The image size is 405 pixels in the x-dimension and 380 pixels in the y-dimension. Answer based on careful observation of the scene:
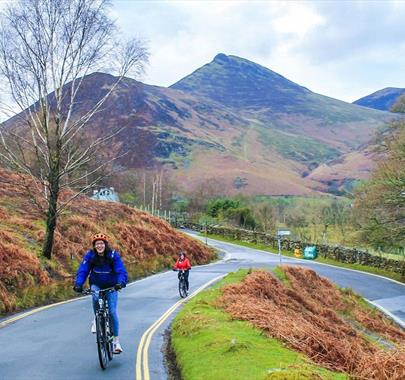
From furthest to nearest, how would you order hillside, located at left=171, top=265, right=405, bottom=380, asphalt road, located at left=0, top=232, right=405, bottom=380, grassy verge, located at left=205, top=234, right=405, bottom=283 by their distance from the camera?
grassy verge, located at left=205, top=234, right=405, bottom=283 < asphalt road, located at left=0, top=232, right=405, bottom=380 < hillside, located at left=171, top=265, right=405, bottom=380

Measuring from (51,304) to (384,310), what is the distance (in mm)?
17095

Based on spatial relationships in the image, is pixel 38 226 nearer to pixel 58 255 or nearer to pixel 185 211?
pixel 58 255

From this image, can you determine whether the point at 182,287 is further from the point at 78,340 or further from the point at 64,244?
the point at 78,340

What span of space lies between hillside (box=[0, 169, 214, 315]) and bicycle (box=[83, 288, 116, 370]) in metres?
7.38

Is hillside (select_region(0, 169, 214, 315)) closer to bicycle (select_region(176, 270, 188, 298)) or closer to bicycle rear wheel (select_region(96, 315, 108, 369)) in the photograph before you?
bicycle (select_region(176, 270, 188, 298))

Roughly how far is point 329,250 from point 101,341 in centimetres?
4754

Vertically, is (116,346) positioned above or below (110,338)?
below

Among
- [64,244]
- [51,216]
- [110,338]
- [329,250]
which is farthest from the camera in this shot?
[329,250]

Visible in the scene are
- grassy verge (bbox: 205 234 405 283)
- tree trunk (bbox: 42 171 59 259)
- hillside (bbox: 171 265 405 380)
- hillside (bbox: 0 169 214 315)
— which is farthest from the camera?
grassy verge (bbox: 205 234 405 283)

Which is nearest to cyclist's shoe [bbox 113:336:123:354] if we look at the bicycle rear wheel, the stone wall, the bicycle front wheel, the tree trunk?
the bicycle front wheel

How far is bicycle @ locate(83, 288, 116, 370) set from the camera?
9406 millimetres

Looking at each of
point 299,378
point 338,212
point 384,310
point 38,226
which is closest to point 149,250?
point 38,226

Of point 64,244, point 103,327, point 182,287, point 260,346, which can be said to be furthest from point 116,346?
point 64,244

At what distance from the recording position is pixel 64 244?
82.7 ft
